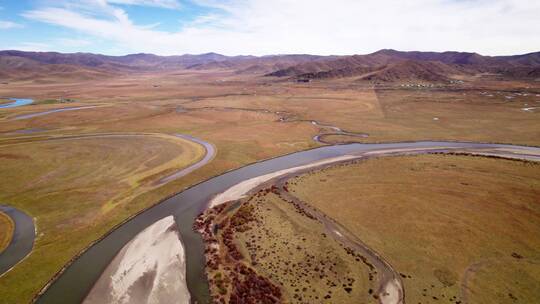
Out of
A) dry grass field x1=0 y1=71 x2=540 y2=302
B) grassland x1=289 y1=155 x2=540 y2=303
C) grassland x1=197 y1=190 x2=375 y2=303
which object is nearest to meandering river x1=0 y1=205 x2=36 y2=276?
dry grass field x1=0 y1=71 x2=540 y2=302

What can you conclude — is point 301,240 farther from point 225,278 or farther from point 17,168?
point 17,168

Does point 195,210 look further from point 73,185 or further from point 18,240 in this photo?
point 73,185

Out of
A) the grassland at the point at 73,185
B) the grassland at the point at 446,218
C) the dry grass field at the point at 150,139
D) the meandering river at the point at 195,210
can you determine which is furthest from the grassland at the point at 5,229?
the grassland at the point at 446,218

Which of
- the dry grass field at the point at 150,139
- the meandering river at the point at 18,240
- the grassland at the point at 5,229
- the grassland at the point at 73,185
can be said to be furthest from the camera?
the dry grass field at the point at 150,139

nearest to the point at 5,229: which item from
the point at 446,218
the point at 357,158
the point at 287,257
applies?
the point at 287,257

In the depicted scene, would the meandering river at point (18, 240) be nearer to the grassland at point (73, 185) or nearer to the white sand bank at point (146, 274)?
the grassland at point (73, 185)
